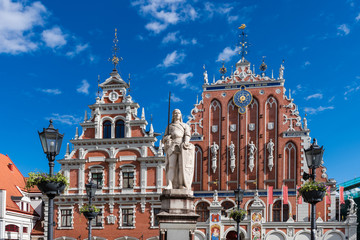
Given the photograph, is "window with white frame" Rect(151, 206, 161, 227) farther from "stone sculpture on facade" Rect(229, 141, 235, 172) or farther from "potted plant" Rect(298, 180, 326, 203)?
"potted plant" Rect(298, 180, 326, 203)

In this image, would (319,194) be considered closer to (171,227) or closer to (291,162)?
(171,227)

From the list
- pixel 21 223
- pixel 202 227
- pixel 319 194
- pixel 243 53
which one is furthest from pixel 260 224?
pixel 319 194

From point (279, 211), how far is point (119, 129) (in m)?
13.8

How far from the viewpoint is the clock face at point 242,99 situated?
120 feet

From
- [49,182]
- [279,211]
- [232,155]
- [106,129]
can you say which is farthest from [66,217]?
[49,182]

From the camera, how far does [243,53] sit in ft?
127

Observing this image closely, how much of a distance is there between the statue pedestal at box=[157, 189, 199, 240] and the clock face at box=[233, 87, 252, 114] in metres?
25.5

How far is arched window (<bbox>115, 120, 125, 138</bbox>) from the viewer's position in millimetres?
35500

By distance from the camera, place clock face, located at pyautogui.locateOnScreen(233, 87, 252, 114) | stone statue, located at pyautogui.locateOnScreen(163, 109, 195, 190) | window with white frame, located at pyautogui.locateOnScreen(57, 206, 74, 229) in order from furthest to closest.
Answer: clock face, located at pyautogui.locateOnScreen(233, 87, 252, 114) < window with white frame, located at pyautogui.locateOnScreen(57, 206, 74, 229) < stone statue, located at pyautogui.locateOnScreen(163, 109, 195, 190)

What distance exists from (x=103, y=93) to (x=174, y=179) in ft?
83.3

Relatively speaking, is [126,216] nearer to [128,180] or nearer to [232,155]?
[128,180]

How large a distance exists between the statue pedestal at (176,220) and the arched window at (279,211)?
943 inches

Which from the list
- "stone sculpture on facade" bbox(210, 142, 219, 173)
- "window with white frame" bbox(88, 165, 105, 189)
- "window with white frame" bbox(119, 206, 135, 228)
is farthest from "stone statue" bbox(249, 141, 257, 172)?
"window with white frame" bbox(88, 165, 105, 189)

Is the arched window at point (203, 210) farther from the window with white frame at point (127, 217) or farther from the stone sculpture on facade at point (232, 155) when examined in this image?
the window with white frame at point (127, 217)
